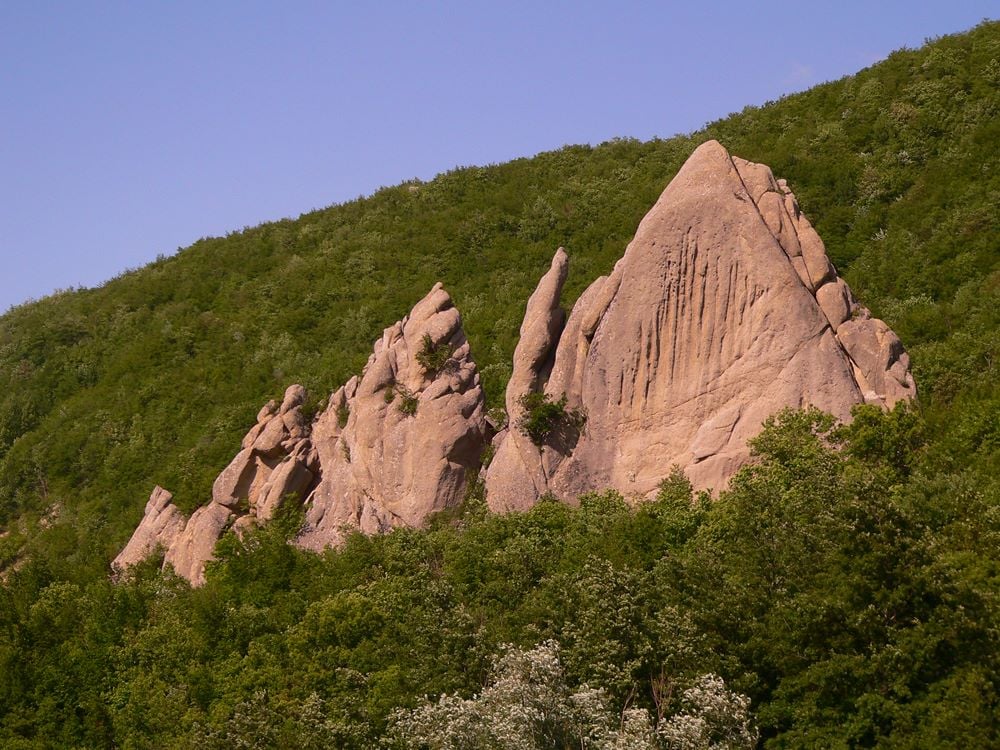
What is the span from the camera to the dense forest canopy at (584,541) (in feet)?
100

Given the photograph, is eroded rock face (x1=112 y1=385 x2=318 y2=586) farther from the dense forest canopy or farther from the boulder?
the dense forest canopy

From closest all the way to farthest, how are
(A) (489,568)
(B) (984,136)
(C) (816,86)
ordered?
(A) (489,568) → (B) (984,136) → (C) (816,86)

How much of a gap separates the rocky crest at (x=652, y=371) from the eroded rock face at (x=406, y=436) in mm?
59

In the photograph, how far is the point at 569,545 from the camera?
39344 mm

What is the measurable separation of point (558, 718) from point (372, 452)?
20912 millimetres

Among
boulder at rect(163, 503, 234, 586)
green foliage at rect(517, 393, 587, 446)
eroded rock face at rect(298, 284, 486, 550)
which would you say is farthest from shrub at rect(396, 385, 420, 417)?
boulder at rect(163, 503, 234, 586)

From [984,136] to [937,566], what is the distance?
42838 mm

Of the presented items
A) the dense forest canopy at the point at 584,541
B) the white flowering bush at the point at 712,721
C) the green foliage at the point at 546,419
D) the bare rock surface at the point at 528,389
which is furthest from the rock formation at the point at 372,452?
the white flowering bush at the point at 712,721

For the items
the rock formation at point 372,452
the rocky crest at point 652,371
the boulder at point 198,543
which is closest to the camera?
the rocky crest at point 652,371

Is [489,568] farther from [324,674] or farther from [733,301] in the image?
[733,301]

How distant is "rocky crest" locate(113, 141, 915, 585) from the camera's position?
41125mm

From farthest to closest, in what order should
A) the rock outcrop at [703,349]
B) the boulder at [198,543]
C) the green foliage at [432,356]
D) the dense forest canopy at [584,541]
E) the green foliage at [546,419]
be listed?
the boulder at [198,543]
the green foliage at [432,356]
the green foliage at [546,419]
the rock outcrop at [703,349]
the dense forest canopy at [584,541]

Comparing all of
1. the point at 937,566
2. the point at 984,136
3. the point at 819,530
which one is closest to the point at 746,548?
the point at 819,530

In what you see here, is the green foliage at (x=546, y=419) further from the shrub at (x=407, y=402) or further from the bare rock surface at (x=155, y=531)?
the bare rock surface at (x=155, y=531)
